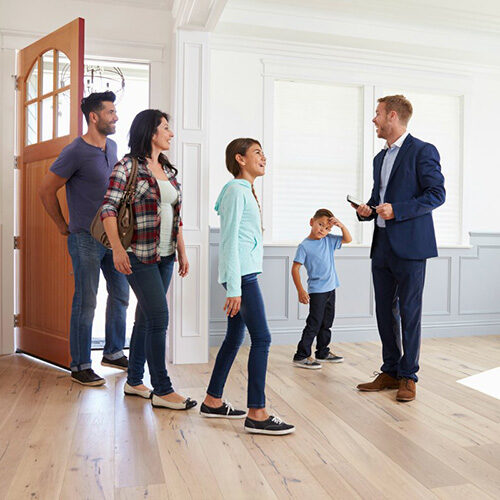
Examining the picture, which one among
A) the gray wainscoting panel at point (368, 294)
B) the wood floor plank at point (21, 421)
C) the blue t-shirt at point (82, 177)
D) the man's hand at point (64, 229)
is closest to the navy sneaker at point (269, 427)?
the wood floor plank at point (21, 421)

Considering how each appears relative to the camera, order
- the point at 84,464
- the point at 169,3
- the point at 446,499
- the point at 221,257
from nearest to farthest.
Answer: the point at 446,499 < the point at 84,464 < the point at 221,257 < the point at 169,3

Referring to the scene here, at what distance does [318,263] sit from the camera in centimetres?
352

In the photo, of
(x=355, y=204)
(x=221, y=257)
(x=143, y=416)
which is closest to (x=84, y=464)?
(x=143, y=416)

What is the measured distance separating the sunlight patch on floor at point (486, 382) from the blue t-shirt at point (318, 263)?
102 centimetres

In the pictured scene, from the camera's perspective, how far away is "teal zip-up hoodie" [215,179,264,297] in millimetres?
2086

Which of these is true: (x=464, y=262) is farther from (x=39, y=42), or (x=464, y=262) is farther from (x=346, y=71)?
(x=39, y=42)

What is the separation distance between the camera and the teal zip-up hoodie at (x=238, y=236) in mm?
2086

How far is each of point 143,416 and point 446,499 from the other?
4.49 ft

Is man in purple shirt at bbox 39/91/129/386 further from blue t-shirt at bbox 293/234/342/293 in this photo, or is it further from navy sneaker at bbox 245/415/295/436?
blue t-shirt at bbox 293/234/342/293

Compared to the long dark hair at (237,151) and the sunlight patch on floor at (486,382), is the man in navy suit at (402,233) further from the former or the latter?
the long dark hair at (237,151)

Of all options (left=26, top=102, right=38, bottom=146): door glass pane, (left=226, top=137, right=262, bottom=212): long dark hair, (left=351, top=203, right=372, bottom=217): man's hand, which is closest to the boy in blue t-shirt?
(left=351, top=203, right=372, bottom=217): man's hand

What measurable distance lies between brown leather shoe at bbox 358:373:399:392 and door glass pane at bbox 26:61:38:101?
2.93 metres

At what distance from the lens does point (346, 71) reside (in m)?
4.47

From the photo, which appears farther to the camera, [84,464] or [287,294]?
[287,294]
